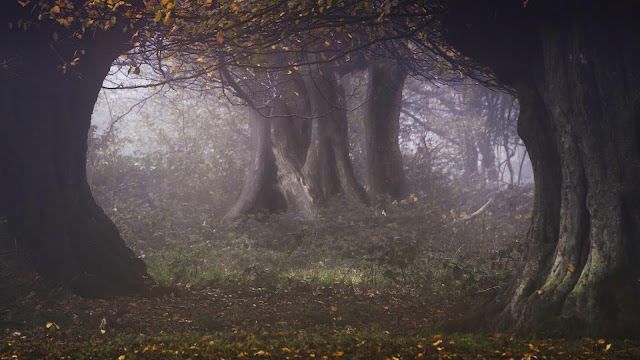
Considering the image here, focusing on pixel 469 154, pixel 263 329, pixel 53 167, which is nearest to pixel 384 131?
pixel 53 167

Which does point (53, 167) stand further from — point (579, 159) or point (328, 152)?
point (328, 152)

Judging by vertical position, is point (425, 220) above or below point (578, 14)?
below

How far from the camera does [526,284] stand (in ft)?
26.2

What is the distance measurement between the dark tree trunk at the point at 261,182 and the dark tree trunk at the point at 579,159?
13.9m

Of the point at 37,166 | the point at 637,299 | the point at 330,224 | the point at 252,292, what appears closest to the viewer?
the point at 637,299

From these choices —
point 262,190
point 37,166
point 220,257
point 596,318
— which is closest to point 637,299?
point 596,318

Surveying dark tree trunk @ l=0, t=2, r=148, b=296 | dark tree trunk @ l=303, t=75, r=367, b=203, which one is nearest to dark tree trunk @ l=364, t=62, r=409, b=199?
dark tree trunk @ l=303, t=75, r=367, b=203

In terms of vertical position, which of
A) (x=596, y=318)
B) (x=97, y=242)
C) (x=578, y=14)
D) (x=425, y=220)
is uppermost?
(x=578, y=14)

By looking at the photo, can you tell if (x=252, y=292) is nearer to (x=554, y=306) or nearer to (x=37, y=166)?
(x=37, y=166)

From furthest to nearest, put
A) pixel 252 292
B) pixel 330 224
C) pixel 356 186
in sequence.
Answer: pixel 356 186, pixel 330 224, pixel 252 292

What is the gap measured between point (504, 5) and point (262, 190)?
49.9ft

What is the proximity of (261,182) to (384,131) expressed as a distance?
15.7 feet

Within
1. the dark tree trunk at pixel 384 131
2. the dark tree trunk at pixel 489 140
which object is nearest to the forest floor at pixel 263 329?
the dark tree trunk at pixel 384 131

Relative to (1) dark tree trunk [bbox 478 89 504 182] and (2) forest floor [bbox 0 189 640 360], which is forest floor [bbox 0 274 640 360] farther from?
(1) dark tree trunk [bbox 478 89 504 182]
